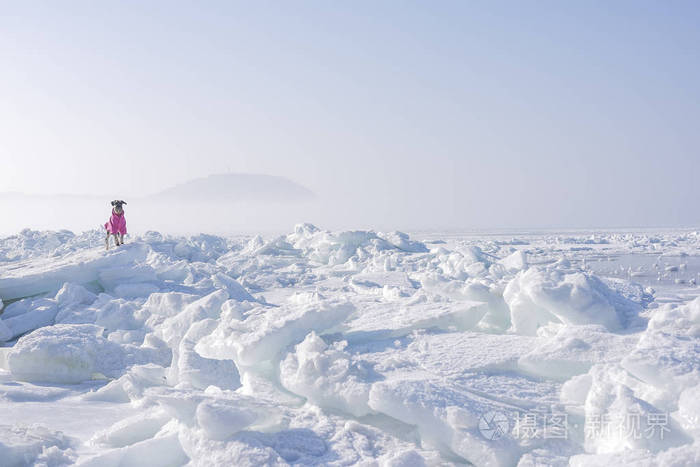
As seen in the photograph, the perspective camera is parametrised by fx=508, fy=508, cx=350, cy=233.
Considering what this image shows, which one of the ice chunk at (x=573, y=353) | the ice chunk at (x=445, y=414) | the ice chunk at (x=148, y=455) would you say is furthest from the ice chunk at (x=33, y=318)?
the ice chunk at (x=573, y=353)

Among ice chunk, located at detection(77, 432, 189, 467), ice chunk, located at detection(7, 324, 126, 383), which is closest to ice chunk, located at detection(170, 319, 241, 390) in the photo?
ice chunk, located at detection(7, 324, 126, 383)

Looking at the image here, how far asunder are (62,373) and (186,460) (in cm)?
221

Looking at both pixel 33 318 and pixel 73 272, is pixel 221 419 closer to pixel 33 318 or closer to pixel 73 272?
pixel 33 318

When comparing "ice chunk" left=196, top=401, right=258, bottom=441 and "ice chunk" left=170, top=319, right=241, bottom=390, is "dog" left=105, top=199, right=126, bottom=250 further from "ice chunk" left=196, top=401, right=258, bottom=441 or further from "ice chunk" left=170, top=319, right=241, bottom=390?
"ice chunk" left=196, top=401, right=258, bottom=441

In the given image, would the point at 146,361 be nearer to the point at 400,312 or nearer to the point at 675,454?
the point at 400,312

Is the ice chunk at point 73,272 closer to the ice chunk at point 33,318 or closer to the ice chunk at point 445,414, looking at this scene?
the ice chunk at point 33,318

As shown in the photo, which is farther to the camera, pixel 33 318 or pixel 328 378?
pixel 33 318

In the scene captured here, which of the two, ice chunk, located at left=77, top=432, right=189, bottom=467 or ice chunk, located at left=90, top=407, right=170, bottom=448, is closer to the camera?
ice chunk, located at left=77, top=432, right=189, bottom=467

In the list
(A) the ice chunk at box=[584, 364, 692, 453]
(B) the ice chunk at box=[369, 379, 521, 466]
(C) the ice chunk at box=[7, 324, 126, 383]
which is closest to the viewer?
(A) the ice chunk at box=[584, 364, 692, 453]

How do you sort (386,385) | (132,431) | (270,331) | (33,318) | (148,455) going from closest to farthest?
(148,455), (386,385), (132,431), (270,331), (33,318)

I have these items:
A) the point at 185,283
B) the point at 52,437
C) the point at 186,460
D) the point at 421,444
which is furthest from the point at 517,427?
the point at 185,283

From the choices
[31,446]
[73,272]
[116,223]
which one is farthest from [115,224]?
[31,446]

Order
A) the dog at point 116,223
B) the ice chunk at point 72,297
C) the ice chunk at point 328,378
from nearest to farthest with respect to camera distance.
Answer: the ice chunk at point 328,378, the ice chunk at point 72,297, the dog at point 116,223

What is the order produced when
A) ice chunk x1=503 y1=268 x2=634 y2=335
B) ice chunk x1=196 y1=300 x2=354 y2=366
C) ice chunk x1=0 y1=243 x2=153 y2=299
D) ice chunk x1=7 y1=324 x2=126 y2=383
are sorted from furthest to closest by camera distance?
ice chunk x1=0 y1=243 x2=153 y2=299, ice chunk x1=7 y1=324 x2=126 y2=383, ice chunk x1=503 y1=268 x2=634 y2=335, ice chunk x1=196 y1=300 x2=354 y2=366
